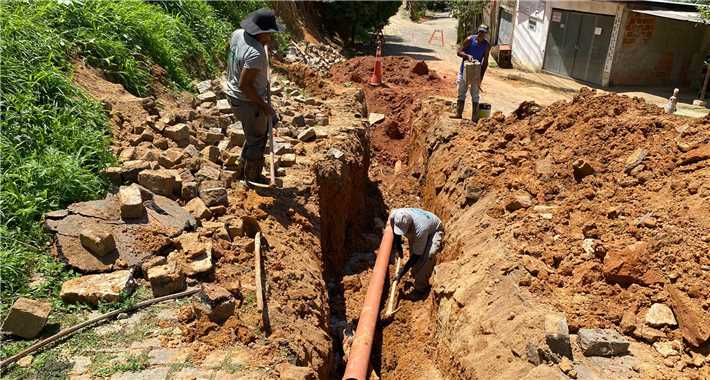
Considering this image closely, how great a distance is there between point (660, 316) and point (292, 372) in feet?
9.64

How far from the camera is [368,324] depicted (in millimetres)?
5180

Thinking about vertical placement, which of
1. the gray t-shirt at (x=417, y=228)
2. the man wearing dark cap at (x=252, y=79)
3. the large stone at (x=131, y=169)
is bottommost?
the gray t-shirt at (x=417, y=228)

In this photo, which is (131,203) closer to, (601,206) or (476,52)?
(601,206)

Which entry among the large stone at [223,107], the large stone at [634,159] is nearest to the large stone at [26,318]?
the large stone at [223,107]

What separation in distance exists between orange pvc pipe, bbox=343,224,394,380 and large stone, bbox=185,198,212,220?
197cm

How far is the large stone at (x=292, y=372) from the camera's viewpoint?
11.2 ft

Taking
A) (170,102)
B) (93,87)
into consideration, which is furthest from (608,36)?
(93,87)

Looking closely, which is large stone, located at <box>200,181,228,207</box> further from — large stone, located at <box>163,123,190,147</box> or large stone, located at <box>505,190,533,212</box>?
large stone, located at <box>505,190,533,212</box>

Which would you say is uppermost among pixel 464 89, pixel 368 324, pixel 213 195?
pixel 464 89

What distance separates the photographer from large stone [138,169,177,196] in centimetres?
478

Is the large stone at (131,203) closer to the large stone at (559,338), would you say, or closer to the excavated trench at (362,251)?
the excavated trench at (362,251)

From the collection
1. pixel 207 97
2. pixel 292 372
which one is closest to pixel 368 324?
pixel 292 372

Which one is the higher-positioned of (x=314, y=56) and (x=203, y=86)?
(x=203, y=86)

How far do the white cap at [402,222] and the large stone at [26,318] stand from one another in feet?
13.2
